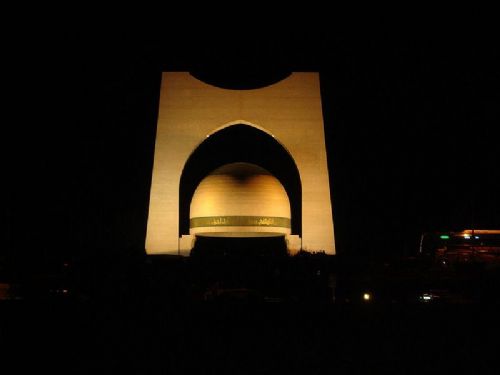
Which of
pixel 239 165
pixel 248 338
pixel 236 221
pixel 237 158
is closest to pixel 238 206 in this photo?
pixel 236 221

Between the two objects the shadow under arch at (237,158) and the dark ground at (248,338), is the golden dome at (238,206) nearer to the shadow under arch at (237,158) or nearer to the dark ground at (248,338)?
the shadow under arch at (237,158)

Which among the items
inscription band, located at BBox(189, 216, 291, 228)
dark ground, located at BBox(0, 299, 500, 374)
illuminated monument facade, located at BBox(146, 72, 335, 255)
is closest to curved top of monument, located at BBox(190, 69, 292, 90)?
illuminated monument facade, located at BBox(146, 72, 335, 255)

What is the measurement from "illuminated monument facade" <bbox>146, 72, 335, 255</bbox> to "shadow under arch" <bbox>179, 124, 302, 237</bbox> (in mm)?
53

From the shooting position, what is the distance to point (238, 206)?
1046 inches

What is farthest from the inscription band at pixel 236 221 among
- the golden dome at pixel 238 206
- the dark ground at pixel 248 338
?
the dark ground at pixel 248 338

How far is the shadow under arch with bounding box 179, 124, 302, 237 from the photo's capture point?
31547 mm

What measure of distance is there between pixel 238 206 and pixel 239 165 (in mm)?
2411

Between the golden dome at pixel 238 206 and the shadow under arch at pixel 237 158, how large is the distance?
3.75m

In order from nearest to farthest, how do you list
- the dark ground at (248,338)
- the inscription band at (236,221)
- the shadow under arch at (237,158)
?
the dark ground at (248,338), the inscription band at (236,221), the shadow under arch at (237,158)

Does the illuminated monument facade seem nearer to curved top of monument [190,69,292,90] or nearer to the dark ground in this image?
curved top of monument [190,69,292,90]

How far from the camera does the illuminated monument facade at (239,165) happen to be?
2694cm

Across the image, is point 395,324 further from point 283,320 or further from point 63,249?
point 63,249

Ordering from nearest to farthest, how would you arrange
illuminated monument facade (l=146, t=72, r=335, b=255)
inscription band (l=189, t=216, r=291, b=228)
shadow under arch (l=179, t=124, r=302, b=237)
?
inscription band (l=189, t=216, r=291, b=228) < illuminated monument facade (l=146, t=72, r=335, b=255) < shadow under arch (l=179, t=124, r=302, b=237)

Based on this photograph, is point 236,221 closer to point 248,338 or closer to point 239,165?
point 239,165
